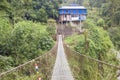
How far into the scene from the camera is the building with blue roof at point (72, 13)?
3081cm

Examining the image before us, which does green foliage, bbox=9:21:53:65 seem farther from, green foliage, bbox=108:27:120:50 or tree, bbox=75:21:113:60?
green foliage, bbox=108:27:120:50

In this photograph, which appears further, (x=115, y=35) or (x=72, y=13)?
(x=72, y=13)

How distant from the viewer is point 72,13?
104 ft

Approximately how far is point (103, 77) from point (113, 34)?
792 inches

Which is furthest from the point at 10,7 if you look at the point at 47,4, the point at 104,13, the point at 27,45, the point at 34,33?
the point at 104,13

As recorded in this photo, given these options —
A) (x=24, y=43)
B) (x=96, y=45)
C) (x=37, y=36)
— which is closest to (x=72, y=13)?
(x=96, y=45)

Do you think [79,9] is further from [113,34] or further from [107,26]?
[113,34]

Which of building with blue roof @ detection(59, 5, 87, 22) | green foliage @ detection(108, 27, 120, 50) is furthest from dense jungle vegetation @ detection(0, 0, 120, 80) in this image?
building with blue roof @ detection(59, 5, 87, 22)

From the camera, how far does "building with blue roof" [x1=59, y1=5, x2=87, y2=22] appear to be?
101 feet

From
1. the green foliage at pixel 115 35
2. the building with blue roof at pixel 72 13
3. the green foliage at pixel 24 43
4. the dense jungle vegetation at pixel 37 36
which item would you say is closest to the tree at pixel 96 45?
the dense jungle vegetation at pixel 37 36

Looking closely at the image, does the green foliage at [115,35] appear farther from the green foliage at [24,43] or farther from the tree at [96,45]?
the green foliage at [24,43]

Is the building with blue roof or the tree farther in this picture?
the building with blue roof

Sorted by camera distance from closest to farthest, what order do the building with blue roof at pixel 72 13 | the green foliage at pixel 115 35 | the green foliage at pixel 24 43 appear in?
the green foliage at pixel 24 43 → the green foliage at pixel 115 35 → the building with blue roof at pixel 72 13

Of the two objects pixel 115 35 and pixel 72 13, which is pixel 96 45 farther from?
pixel 72 13
